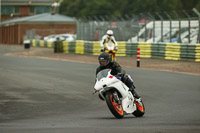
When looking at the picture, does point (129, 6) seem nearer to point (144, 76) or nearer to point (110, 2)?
point (110, 2)

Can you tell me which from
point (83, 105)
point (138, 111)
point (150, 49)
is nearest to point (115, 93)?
point (138, 111)

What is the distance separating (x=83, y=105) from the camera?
12930 millimetres

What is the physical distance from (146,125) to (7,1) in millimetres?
83750

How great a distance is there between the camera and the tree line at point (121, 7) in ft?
331

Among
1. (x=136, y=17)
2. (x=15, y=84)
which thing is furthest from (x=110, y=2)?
(x=15, y=84)

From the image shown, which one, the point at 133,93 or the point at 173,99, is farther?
the point at 173,99

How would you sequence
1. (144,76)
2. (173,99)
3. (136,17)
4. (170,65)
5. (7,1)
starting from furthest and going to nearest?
(7,1) < (136,17) < (170,65) < (144,76) < (173,99)

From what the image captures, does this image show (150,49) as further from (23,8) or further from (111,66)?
(23,8)

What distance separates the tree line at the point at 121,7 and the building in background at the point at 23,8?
43.4 ft

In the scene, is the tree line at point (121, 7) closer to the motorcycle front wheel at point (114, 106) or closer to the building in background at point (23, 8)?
the building in background at point (23, 8)

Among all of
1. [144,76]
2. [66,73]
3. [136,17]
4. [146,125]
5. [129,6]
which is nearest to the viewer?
[146,125]

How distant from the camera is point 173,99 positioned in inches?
548

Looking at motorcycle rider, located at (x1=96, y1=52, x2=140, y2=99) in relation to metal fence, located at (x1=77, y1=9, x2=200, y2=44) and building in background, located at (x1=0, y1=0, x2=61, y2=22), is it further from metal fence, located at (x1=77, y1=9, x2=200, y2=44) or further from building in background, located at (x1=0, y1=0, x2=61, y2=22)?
building in background, located at (x1=0, y1=0, x2=61, y2=22)

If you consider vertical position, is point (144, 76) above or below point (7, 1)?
below
